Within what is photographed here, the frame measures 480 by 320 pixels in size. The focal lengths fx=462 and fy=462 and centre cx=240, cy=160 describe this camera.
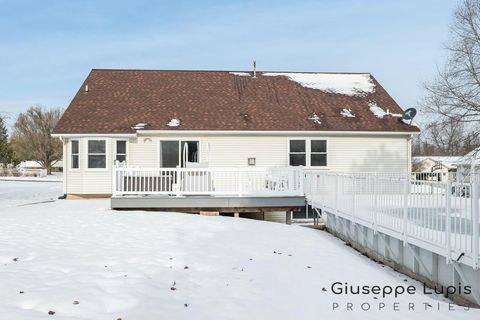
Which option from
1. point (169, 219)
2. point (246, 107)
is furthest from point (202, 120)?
point (169, 219)

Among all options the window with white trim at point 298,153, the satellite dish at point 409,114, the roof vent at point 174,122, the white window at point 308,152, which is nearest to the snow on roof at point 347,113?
the white window at point 308,152

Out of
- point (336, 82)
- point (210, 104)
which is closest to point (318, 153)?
point (210, 104)

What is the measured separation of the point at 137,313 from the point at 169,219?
7269mm

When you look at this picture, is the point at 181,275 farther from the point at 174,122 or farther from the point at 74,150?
the point at 74,150

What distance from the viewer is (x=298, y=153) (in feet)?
69.1

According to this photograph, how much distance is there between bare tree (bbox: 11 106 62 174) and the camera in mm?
66250

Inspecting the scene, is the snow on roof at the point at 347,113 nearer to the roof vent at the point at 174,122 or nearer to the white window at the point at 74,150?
the roof vent at the point at 174,122

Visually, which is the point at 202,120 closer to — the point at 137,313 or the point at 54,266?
the point at 54,266

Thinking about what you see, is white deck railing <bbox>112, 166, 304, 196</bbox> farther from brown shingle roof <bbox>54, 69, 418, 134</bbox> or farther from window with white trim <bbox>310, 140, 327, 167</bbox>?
window with white trim <bbox>310, 140, 327, 167</bbox>

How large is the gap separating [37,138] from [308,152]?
184 ft

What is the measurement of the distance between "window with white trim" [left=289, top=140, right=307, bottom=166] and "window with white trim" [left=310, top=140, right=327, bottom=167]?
0.33m

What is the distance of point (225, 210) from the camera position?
15.3 meters

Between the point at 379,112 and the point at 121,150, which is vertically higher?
the point at 379,112

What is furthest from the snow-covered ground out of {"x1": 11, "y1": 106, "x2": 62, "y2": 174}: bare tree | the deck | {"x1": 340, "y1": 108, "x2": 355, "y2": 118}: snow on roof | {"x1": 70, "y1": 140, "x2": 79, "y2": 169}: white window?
{"x1": 11, "y1": 106, "x2": 62, "y2": 174}: bare tree
